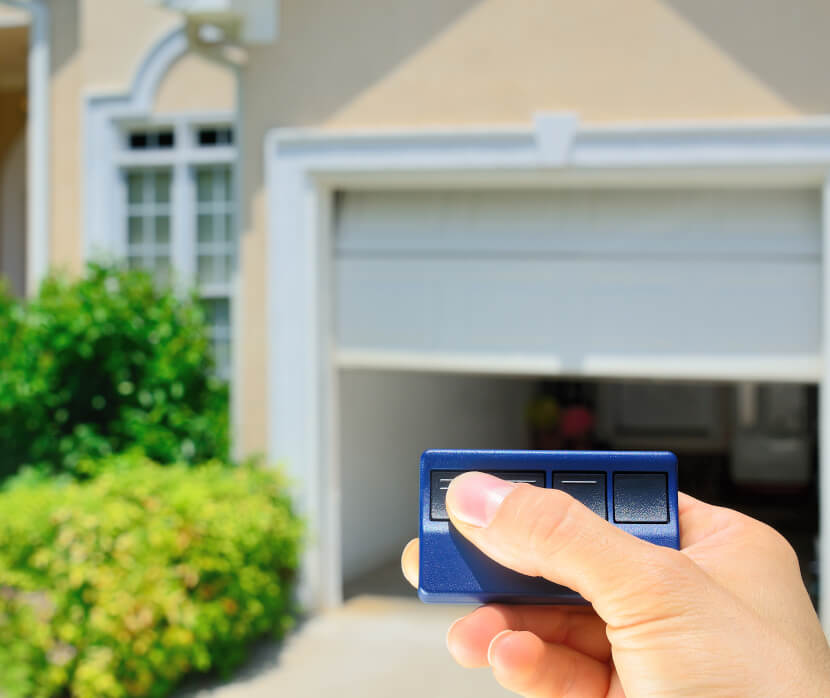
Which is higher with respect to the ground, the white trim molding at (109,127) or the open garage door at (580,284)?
the white trim molding at (109,127)

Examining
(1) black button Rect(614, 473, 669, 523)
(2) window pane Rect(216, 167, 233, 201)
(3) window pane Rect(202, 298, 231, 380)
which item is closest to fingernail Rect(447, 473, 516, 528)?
(1) black button Rect(614, 473, 669, 523)

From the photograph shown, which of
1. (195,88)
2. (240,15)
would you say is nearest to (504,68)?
(240,15)

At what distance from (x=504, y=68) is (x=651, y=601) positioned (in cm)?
485

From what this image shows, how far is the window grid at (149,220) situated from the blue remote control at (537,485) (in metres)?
6.33

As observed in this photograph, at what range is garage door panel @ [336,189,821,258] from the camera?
5391 millimetres

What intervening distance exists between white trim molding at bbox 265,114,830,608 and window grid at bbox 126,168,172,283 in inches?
64.7

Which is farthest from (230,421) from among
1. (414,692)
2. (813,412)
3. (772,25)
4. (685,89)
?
(813,412)

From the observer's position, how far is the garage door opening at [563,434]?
22.3 ft

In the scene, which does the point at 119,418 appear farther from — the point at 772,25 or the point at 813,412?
the point at 813,412

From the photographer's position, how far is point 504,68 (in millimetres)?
5496

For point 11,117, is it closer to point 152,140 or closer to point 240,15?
point 152,140

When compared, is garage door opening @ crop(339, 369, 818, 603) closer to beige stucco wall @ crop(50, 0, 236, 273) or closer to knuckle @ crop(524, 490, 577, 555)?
beige stucco wall @ crop(50, 0, 236, 273)

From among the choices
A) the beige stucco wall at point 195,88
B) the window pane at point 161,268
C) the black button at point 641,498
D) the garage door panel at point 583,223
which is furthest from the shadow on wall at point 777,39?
the black button at point 641,498

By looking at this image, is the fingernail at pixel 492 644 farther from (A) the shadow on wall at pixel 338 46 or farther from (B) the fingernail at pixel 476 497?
(A) the shadow on wall at pixel 338 46
